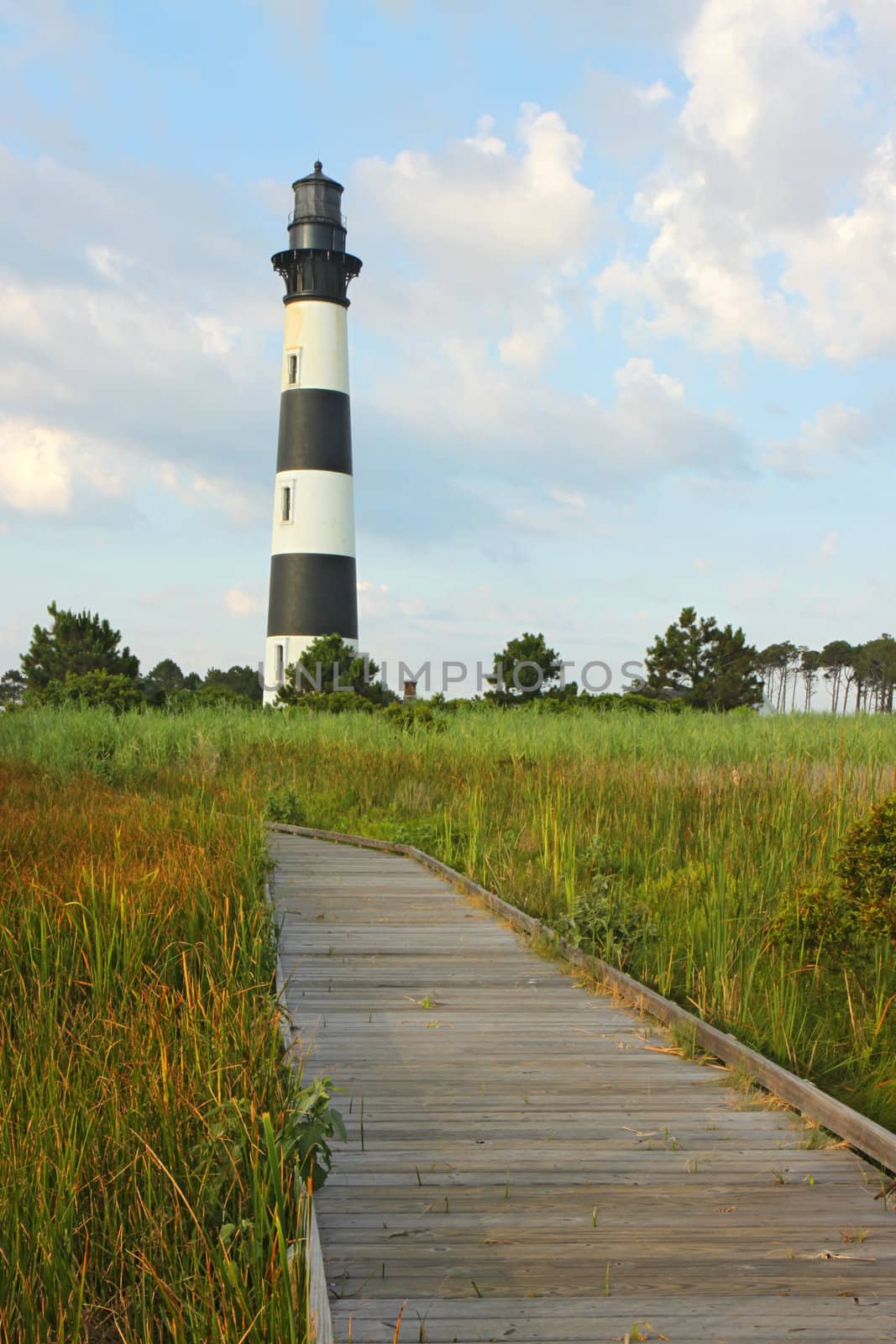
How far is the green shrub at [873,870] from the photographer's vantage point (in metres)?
4.40

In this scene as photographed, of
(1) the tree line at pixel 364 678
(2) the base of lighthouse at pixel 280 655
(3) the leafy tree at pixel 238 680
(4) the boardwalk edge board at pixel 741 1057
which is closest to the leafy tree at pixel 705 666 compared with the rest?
(1) the tree line at pixel 364 678

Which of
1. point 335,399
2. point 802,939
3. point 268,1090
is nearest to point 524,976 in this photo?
point 802,939

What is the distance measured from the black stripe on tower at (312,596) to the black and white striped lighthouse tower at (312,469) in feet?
0.06

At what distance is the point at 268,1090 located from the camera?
3.07 meters

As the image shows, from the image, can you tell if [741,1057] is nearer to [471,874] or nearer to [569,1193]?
[569,1193]

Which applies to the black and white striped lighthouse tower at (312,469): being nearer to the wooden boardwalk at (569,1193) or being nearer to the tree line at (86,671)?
the tree line at (86,671)

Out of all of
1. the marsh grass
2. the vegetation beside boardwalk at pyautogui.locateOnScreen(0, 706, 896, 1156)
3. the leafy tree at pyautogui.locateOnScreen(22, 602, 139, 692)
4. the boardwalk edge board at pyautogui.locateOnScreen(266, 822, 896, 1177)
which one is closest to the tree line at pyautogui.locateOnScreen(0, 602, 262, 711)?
the leafy tree at pyautogui.locateOnScreen(22, 602, 139, 692)

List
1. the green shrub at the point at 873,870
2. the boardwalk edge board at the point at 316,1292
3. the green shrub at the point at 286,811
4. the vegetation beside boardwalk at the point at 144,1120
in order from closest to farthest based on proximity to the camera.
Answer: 1. the boardwalk edge board at the point at 316,1292
2. the vegetation beside boardwalk at the point at 144,1120
3. the green shrub at the point at 873,870
4. the green shrub at the point at 286,811

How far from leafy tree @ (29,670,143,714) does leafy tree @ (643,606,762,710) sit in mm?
14979

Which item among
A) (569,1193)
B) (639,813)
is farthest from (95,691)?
(569,1193)

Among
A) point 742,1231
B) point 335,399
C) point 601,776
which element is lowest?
point 742,1231

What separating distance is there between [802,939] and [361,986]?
191 cm

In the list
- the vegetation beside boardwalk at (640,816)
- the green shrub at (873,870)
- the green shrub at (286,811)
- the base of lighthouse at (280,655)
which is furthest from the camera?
the base of lighthouse at (280,655)

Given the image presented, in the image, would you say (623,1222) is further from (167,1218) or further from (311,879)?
(311,879)
